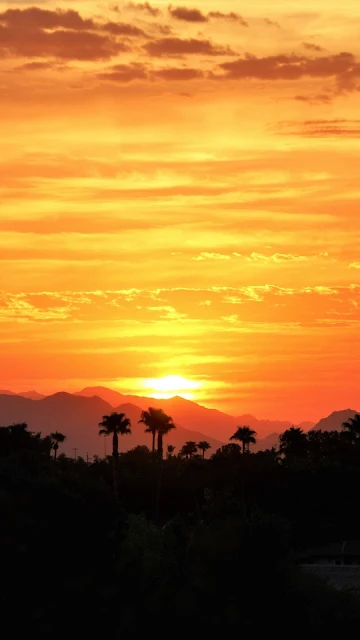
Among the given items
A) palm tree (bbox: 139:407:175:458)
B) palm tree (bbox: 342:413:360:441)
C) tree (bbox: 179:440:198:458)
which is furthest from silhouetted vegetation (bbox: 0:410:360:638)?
tree (bbox: 179:440:198:458)

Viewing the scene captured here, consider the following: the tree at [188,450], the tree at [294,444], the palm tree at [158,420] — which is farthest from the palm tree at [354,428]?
the palm tree at [158,420]

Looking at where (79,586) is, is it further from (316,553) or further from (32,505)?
(316,553)

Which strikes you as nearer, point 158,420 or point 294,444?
point 158,420

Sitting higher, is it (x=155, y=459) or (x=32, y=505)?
(x=155, y=459)

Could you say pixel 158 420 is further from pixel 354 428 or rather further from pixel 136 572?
pixel 136 572

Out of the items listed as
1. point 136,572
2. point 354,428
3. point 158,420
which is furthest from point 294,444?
point 136,572

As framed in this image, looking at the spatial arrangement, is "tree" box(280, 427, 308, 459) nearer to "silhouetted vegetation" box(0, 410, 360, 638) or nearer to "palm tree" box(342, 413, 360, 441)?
"palm tree" box(342, 413, 360, 441)

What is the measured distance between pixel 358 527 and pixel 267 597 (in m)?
73.8

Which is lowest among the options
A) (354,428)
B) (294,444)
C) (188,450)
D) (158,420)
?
(158,420)

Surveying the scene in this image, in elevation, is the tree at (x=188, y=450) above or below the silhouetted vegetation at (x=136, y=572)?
above

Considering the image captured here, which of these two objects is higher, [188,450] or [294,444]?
[188,450]

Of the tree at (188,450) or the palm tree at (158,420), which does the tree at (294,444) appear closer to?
the tree at (188,450)

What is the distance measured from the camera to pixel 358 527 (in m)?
120

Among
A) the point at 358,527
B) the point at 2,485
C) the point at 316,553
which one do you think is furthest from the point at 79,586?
the point at 358,527
